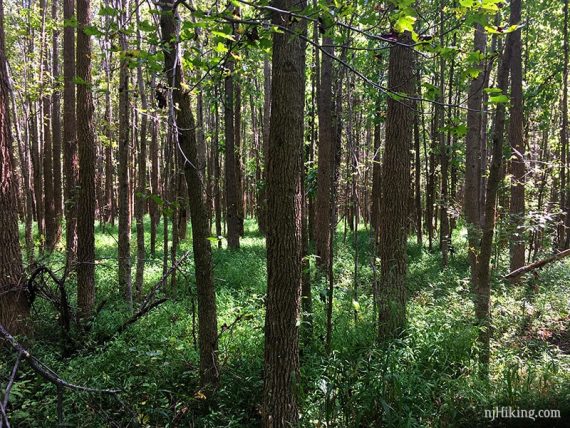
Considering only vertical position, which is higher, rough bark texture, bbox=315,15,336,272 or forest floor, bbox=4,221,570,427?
rough bark texture, bbox=315,15,336,272

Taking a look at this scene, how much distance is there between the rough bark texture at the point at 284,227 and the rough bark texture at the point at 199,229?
3.17 feet

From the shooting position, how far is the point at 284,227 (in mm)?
3545

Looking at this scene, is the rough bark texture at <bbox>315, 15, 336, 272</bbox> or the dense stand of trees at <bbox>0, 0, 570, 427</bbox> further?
the rough bark texture at <bbox>315, 15, 336, 272</bbox>

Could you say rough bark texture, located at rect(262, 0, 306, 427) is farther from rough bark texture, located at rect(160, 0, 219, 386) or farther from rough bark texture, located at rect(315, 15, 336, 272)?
rough bark texture, located at rect(315, 15, 336, 272)

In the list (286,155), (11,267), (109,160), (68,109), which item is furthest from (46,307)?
(109,160)

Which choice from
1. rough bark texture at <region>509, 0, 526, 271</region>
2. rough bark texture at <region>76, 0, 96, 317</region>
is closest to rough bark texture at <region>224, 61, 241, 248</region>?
rough bark texture at <region>76, 0, 96, 317</region>

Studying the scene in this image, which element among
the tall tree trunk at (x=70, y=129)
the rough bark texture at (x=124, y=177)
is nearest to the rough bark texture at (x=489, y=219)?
the rough bark texture at (x=124, y=177)

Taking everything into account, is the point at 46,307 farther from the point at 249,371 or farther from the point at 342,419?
the point at 342,419

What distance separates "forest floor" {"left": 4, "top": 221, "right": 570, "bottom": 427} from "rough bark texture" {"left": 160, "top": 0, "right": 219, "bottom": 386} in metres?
0.40

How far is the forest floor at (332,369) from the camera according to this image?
3988mm

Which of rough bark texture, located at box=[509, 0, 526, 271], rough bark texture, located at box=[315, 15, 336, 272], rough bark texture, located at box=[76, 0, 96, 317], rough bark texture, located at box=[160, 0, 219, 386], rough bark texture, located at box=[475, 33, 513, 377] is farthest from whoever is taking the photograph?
rough bark texture, located at box=[509, 0, 526, 271]

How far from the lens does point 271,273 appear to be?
3627mm

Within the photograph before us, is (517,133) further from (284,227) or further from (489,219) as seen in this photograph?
(284,227)

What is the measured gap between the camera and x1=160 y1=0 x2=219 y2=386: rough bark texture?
4.19 metres
